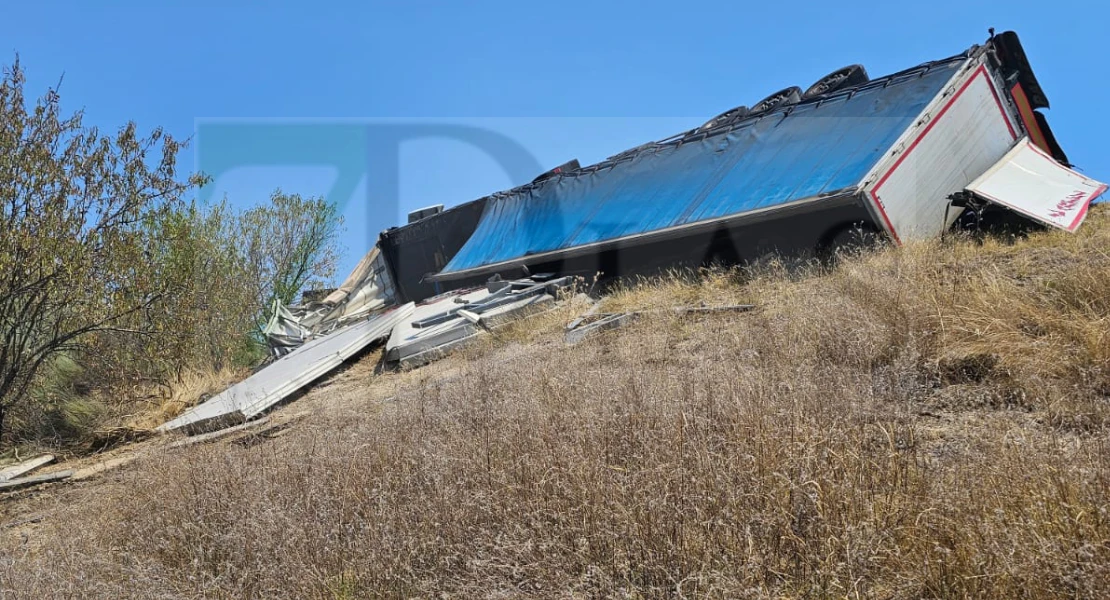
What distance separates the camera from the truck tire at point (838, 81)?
13.5m

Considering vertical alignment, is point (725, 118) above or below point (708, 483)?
above

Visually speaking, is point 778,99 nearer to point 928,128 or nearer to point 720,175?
point 720,175

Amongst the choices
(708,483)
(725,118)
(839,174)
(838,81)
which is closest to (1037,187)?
(839,174)

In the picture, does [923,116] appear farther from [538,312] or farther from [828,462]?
[828,462]

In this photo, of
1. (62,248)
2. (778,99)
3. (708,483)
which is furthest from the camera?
(778,99)

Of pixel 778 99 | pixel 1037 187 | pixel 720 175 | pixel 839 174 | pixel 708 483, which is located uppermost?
pixel 778 99

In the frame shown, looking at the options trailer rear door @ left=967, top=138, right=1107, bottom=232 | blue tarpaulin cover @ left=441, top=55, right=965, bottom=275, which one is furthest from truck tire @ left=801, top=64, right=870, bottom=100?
trailer rear door @ left=967, top=138, right=1107, bottom=232

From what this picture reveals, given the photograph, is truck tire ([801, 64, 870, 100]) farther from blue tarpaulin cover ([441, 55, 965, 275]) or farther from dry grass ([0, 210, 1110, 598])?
dry grass ([0, 210, 1110, 598])

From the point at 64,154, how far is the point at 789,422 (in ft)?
31.6

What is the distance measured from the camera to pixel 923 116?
1023 centimetres

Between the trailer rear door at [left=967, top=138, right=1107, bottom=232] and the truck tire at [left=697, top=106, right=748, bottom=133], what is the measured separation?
4366 mm

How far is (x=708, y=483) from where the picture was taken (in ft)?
10.2

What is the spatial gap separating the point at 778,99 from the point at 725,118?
1.12 meters

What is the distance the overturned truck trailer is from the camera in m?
10.1
